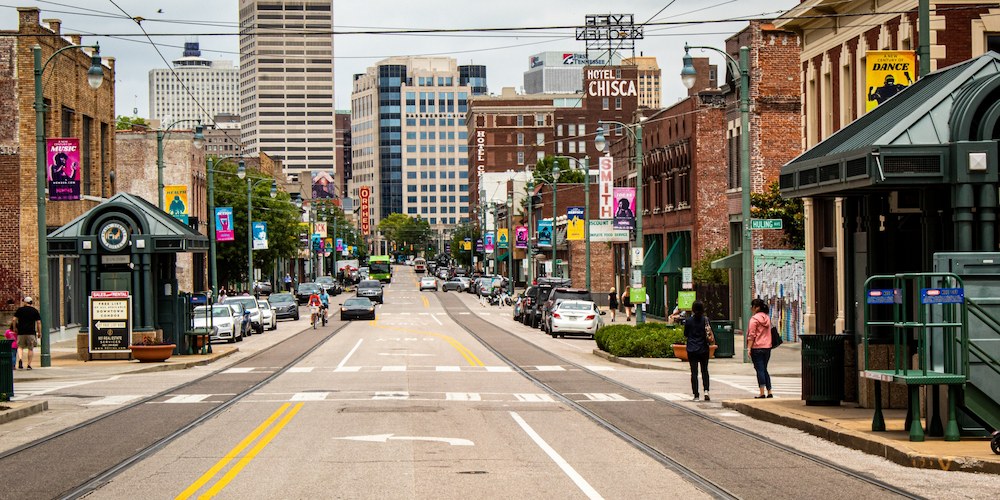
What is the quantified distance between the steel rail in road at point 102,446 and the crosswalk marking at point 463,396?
3894mm

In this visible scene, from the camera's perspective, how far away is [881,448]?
14758mm

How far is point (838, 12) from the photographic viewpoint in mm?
36000

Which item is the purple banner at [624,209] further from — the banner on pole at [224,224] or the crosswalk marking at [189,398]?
the crosswalk marking at [189,398]

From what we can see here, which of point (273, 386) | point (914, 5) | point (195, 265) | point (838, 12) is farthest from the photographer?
point (195, 265)

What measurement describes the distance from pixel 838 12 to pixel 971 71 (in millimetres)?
20000

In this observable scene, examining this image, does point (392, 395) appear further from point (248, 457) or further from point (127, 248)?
point (127, 248)

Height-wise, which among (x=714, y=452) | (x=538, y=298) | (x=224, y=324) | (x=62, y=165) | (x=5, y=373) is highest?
(x=62, y=165)

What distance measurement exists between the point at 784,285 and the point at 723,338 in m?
8.40

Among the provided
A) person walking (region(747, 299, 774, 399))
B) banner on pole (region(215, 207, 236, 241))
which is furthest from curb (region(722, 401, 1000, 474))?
banner on pole (region(215, 207, 236, 241))

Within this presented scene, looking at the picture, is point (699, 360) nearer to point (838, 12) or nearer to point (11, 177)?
point (838, 12)

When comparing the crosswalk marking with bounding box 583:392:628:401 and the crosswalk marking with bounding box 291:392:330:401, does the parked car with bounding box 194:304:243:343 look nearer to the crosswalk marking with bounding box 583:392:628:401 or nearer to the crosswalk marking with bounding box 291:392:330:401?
the crosswalk marking with bounding box 291:392:330:401

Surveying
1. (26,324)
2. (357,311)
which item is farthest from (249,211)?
(26,324)

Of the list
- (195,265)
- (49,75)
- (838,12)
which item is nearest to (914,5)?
(838,12)

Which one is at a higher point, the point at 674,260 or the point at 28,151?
the point at 28,151
